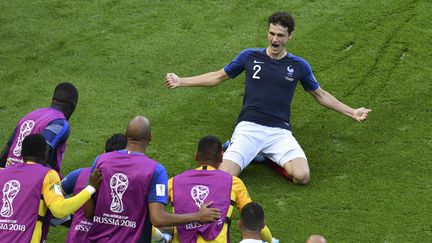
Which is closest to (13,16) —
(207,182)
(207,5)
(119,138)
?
(207,5)

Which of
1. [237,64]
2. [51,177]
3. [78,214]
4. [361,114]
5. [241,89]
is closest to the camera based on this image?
[51,177]

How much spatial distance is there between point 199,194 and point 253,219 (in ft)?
2.36

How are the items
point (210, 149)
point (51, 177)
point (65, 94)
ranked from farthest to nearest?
1. point (65, 94)
2. point (210, 149)
3. point (51, 177)

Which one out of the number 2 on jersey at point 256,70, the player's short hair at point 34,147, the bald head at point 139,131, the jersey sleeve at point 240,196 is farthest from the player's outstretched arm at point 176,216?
the number 2 on jersey at point 256,70

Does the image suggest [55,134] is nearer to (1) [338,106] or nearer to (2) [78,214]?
(2) [78,214]

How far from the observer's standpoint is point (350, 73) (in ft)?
39.6

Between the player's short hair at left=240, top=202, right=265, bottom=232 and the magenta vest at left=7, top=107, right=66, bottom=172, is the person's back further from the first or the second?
the player's short hair at left=240, top=202, right=265, bottom=232

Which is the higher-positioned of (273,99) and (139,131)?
(139,131)

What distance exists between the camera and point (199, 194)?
7438mm

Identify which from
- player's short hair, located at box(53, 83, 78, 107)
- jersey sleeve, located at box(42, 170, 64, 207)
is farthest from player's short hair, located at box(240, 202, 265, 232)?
player's short hair, located at box(53, 83, 78, 107)

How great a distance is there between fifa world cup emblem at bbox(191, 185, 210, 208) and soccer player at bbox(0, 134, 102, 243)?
2.64 feet

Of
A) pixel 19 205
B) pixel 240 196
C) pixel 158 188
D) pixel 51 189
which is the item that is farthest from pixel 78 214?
pixel 240 196

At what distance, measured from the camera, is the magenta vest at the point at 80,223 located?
24.9ft

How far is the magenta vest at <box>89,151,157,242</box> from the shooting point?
7.25 m
